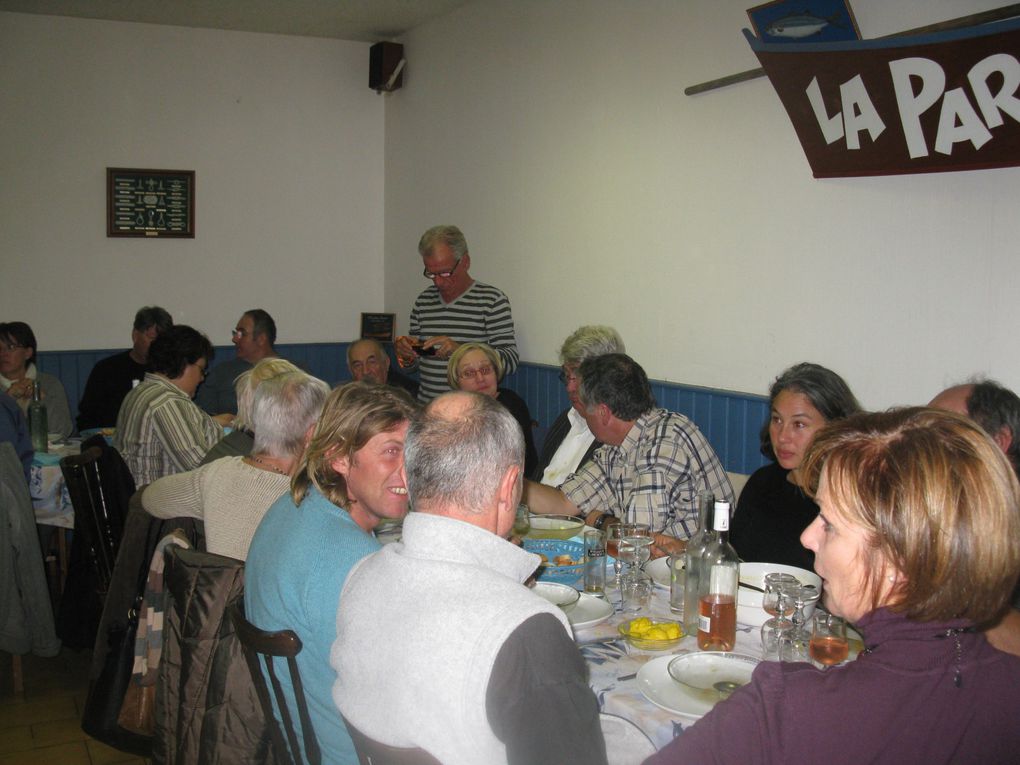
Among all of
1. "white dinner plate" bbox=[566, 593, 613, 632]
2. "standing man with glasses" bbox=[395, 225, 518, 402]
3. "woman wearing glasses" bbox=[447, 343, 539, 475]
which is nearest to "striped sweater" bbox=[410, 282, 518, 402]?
"standing man with glasses" bbox=[395, 225, 518, 402]

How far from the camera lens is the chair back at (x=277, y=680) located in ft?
5.09

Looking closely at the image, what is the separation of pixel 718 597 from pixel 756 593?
0.27m

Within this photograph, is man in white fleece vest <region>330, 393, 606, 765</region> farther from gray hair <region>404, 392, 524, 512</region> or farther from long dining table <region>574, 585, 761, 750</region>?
long dining table <region>574, 585, 761, 750</region>

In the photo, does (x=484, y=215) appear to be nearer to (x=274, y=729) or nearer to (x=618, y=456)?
(x=618, y=456)

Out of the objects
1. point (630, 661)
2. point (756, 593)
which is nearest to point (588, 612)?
point (630, 661)

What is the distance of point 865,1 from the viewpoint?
10.3 ft

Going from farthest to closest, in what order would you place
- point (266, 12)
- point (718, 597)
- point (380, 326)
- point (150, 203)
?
point (380, 326) → point (150, 203) → point (266, 12) → point (718, 597)

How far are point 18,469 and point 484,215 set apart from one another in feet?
10.3

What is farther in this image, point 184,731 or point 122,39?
point 122,39

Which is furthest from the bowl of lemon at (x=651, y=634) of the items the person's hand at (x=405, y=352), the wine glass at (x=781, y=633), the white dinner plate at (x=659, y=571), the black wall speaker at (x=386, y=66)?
the black wall speaker at (x=386, y=66)

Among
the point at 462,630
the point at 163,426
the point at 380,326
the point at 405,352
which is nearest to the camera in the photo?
the point at 462,630

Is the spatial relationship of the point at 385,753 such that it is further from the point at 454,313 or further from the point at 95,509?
the point at 454,313

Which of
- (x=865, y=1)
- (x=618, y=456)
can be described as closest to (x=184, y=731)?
(x=618, y=456)

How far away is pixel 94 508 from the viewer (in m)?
3.13
